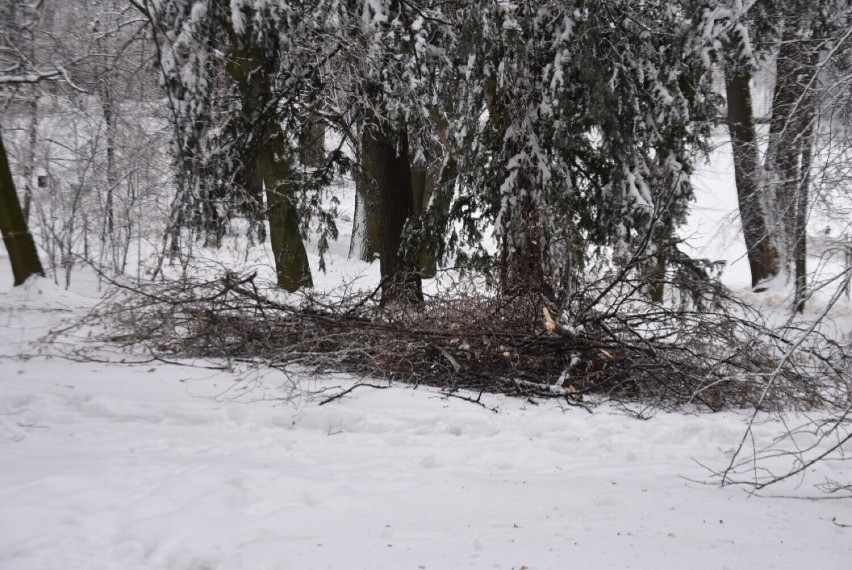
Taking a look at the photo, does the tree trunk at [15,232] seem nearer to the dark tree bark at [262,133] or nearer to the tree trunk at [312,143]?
the dark tree bark at [262,133]

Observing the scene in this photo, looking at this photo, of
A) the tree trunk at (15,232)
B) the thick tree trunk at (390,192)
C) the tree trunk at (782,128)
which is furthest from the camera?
the tree trunk at (15,232)

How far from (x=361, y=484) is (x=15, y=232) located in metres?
9.07

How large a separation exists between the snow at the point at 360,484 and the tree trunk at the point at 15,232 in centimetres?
561

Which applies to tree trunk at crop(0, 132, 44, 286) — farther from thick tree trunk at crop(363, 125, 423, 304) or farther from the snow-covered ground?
thick tree trunk at crop(363, 125, 423, 304)

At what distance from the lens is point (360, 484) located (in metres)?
3.46

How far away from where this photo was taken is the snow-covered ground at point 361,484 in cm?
268

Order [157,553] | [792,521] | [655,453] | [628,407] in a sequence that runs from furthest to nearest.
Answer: [628,407] < [655,453] < [792,521] < [157,553]

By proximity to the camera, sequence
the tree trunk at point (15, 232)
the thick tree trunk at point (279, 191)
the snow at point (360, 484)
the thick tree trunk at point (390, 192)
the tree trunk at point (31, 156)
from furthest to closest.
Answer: the tree trunk at point (31, 156) < the tree trunk at point (15, 232) < the thick tree trunk at point (390, 192) < the thick tree trunk at point (279, 191) < the snow at point (360, 484)

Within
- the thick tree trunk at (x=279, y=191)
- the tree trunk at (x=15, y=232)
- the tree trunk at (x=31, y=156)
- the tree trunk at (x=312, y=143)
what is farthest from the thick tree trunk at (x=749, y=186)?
the tree trunk at (x=31, y=156)

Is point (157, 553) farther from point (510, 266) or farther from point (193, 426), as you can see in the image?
point (510, 266)

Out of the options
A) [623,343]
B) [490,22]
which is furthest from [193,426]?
[490,22]

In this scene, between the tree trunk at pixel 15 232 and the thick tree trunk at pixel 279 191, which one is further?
the tree trunk at pixel 15 232

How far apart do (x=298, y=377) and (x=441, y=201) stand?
14.1 feet

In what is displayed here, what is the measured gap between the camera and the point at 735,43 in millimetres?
6941
